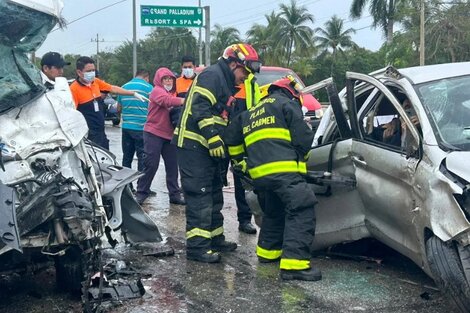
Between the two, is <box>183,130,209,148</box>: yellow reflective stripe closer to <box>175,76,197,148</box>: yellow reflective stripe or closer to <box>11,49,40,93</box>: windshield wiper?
<box>175,76,197,148</box>: yellow reflective stripe

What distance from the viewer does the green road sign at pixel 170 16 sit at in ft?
73.1

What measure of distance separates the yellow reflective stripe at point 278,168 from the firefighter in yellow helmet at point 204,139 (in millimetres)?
488

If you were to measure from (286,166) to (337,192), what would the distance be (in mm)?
554

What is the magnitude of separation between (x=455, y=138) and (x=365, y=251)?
5.83 feet

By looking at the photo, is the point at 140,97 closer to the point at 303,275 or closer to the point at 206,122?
the point at 206,122

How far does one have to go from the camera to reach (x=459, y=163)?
3916mm

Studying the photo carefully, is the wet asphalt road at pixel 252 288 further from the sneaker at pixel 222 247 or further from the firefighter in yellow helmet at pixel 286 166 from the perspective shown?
the firefighter in yellow helmet at pixel 286 166

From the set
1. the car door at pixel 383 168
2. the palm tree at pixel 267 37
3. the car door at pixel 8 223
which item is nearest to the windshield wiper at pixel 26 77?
the car door at pixel 8 223

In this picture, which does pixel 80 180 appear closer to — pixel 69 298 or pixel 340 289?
pixel 69 298

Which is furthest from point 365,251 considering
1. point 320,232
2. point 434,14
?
point 434,14

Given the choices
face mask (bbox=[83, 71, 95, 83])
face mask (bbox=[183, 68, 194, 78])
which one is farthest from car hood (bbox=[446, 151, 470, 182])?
face mask (bbox=[183, 68, 194, 78])

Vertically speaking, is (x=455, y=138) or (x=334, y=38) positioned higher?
(x=334, y=38)

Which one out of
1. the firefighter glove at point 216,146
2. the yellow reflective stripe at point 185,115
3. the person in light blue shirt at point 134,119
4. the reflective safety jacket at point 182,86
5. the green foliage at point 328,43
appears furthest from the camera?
the green foliage at point 328,43

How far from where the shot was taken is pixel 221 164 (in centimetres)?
584
